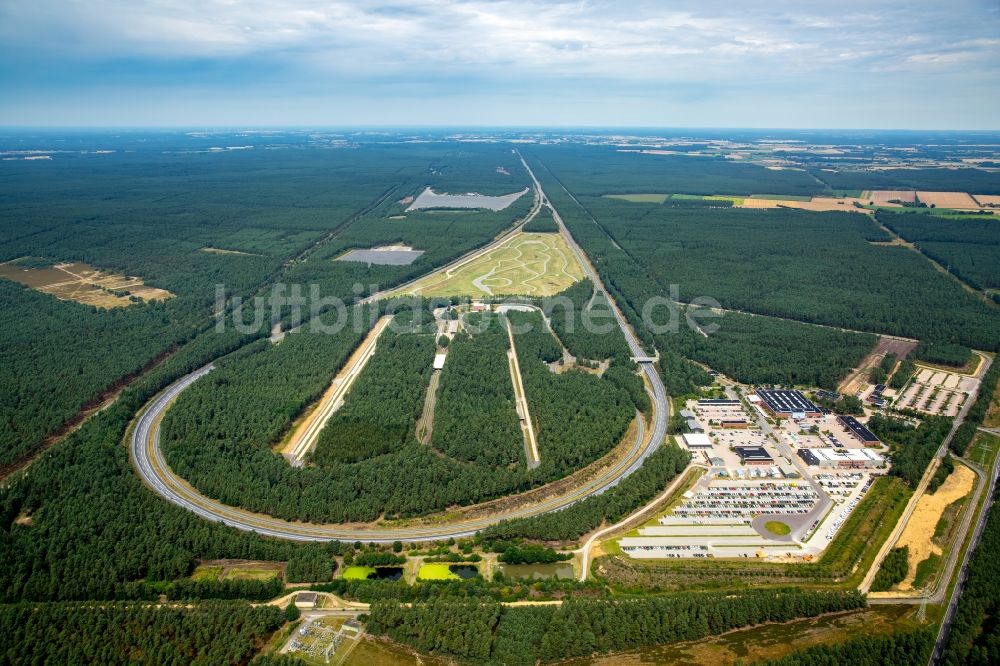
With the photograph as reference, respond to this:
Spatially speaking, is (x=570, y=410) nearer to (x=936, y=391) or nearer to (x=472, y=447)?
(x=472, y=447)

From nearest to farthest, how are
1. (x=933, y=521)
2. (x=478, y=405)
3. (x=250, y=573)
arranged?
(x=250, y=573) < (x=933, y=521) < (x=478, y=405)

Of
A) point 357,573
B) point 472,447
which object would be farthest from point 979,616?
point 357,573

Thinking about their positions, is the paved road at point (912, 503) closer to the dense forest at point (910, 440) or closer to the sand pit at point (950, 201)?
the dense forest at point (910, 440)

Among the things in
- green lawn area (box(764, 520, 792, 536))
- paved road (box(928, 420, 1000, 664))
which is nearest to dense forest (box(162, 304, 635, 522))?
green lawn area (box(764, 520, 792, 536))

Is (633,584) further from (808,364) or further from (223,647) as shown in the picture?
(808,364)

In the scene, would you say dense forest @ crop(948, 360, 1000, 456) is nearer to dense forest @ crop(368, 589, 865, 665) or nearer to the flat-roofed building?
the flat-roofed building

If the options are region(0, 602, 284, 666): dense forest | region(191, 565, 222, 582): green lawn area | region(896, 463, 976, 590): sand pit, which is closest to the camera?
region(0, 602, 284, 666): dense forest
